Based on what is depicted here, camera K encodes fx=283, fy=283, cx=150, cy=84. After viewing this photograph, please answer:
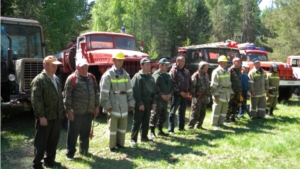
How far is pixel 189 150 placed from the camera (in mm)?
5344

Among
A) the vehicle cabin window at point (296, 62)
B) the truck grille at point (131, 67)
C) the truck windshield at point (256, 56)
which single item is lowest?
the truck grille at point (131, 67)

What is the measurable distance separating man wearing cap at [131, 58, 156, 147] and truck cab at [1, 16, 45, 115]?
2886mm

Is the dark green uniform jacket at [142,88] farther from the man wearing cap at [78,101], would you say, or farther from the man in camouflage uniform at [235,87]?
the man in camouflage uniform at [235,87]

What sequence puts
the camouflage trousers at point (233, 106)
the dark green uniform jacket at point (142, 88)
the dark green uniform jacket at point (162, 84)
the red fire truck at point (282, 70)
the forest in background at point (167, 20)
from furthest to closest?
the forest in background at point (167, 20)
the red fire truck at point (282, 70)
the camouflage trousers at point (233, 106)
the dark green uniform jacket at point (162, 84)
the dark green uniform jacket at point (142, 88)

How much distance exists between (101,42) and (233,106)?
4400 millimetres

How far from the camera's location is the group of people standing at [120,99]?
411cm

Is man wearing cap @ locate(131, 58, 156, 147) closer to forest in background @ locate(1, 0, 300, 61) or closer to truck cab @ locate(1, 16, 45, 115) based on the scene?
truck cab @ locate(1, 16, 45, 115)

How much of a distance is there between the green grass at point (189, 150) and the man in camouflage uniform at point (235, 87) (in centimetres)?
70

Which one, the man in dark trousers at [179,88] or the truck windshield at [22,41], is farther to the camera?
the truck windshield at [22,41]

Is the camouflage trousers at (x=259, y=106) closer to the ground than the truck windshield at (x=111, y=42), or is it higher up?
closer to the ground

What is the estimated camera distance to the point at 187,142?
5.88m

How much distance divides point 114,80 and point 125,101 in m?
0.44

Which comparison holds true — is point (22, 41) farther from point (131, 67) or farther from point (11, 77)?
point (131, 67)

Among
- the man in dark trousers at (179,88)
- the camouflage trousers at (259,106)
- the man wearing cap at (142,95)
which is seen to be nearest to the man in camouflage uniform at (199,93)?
the man in dark trousers at (179,88)
